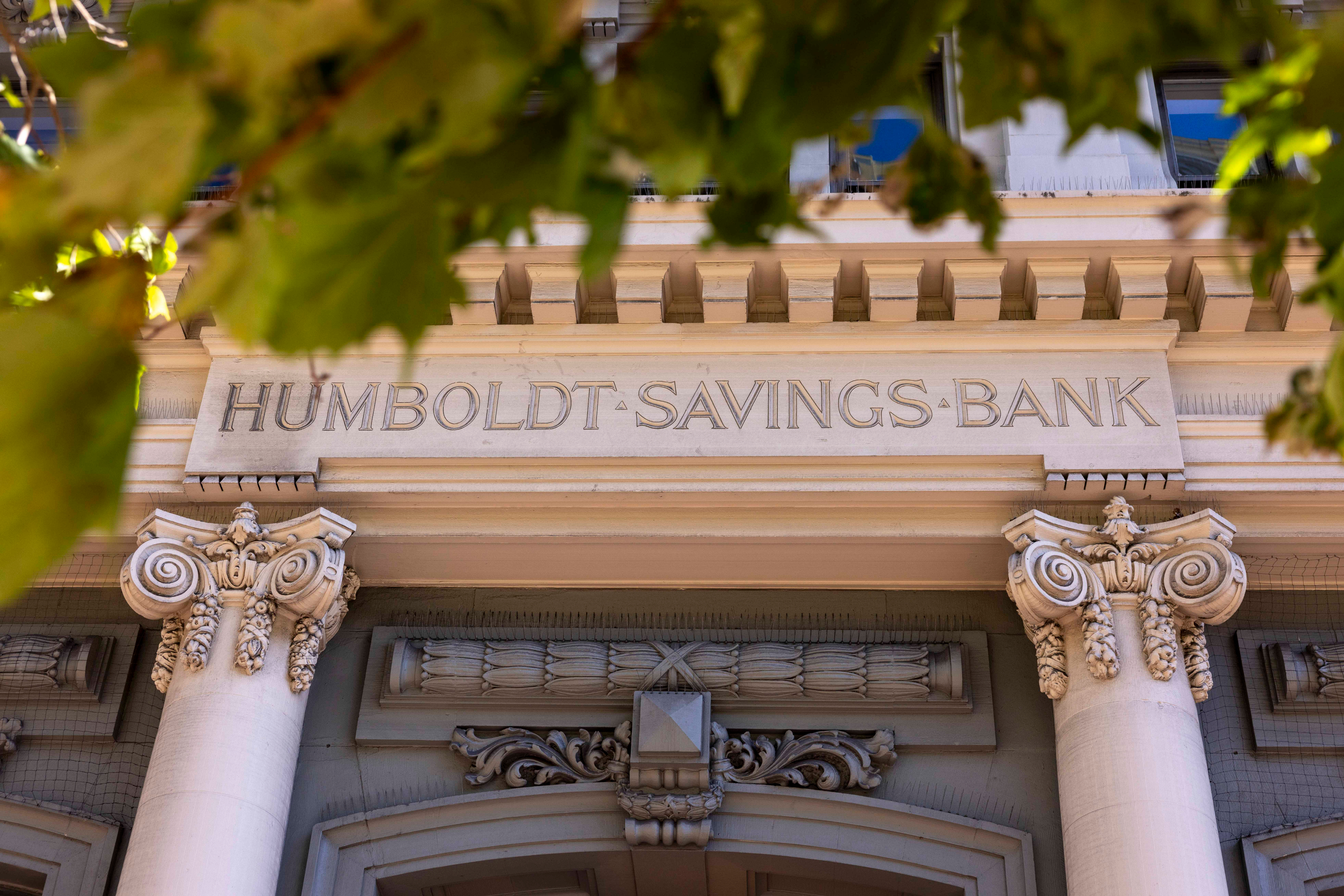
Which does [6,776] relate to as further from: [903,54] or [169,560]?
[903,54]

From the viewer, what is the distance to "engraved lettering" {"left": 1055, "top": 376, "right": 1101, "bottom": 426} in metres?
7.19

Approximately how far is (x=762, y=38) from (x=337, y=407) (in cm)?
576

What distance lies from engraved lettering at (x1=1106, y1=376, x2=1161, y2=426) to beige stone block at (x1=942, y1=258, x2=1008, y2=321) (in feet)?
2.41

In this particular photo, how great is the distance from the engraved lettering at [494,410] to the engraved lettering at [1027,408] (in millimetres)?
2610

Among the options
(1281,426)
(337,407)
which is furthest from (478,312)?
(1281,426)

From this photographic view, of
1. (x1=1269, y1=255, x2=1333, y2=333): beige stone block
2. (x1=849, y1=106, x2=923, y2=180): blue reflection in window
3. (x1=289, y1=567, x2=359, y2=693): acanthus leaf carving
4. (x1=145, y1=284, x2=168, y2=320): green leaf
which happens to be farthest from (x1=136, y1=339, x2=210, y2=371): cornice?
(x1=1269, y1=255, x2=1333, y2=333): beige stone block

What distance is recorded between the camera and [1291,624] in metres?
7.53

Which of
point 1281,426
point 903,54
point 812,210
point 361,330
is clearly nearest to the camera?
point 361,330

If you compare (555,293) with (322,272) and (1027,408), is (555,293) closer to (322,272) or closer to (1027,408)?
(1027,408)

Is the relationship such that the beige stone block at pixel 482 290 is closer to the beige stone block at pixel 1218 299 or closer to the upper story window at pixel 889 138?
the upper story window at pixel 889 138

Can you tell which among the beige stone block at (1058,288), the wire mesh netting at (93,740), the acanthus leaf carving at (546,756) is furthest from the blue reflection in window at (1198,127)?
the wire mesh netting at (93,740)

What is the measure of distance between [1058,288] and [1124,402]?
0.75m

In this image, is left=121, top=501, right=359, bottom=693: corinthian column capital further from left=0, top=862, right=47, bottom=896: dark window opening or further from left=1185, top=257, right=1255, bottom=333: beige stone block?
left=1185, top=257, right=1255, bottom=333: beige stone block

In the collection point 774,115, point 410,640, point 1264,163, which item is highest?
point 1264,163
